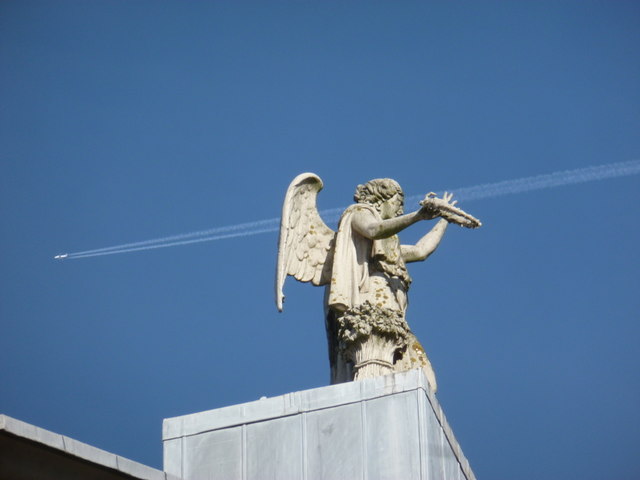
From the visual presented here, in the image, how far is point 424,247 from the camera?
3862 cm

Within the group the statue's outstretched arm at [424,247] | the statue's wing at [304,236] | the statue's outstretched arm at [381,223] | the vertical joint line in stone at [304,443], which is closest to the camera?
the vertical joint line in stone at [304,443]

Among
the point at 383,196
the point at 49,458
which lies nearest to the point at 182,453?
the point at 383,196

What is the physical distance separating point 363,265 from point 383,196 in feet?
4.92

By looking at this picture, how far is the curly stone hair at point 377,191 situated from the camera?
37.9 m

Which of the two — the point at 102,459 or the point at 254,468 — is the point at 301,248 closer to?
the point at 254,468

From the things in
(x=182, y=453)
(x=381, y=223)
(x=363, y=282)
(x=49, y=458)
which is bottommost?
(x=49, y=458)

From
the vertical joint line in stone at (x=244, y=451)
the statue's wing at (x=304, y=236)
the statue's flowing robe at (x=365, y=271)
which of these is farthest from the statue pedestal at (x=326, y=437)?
the statue's wing at (x=304, y=236)

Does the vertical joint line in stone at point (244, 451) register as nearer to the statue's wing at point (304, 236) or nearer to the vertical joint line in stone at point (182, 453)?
the vertical joint line in stone at point (182, 453)

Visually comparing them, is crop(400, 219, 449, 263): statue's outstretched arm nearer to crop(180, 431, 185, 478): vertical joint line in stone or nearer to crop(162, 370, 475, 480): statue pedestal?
crop(162, 370, 475, 480): statue pedestal

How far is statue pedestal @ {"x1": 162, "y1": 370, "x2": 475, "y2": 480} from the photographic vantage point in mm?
33375

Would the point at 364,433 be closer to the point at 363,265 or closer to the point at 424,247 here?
the point at 363,265

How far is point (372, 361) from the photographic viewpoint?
3569cm

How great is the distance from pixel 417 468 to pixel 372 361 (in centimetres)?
313

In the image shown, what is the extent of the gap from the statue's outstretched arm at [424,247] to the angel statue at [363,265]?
2 centimetres
